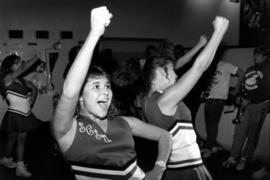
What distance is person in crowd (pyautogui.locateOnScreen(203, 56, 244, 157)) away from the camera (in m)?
3.90

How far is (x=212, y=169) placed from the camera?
3428 mm

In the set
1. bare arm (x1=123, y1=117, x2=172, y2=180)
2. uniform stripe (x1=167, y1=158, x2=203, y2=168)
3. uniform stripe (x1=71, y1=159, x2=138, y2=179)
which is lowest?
uniform stripe (x1=167, y1=158, x2=203, y2=168)

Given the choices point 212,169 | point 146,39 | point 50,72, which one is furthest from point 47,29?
point 212,169

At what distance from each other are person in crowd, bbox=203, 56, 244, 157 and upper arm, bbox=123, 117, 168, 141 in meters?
2.69

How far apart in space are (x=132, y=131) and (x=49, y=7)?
504 cm

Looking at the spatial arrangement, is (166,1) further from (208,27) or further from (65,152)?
(65,152)

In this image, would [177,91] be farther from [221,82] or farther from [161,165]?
[221,82]

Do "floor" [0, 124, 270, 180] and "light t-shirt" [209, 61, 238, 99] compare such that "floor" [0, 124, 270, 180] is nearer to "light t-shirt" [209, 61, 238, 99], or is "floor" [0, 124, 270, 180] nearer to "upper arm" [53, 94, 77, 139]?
"light t-shirt" [209, 61, 238, 99]

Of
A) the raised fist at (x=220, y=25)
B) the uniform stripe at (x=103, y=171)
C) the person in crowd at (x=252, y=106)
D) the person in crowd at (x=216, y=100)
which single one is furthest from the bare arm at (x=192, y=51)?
the person in crowd at (x=216, y=100)

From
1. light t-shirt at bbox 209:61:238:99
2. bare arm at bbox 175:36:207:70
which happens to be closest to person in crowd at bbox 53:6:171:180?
bare arm at bbox 175:36:207:70

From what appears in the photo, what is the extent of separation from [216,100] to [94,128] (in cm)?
301

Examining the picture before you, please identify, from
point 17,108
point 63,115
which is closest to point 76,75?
point 63,115

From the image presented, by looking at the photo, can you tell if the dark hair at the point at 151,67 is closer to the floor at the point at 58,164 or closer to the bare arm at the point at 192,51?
the bare arm at the point at 192,51

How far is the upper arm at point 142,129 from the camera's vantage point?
50.8 inches
